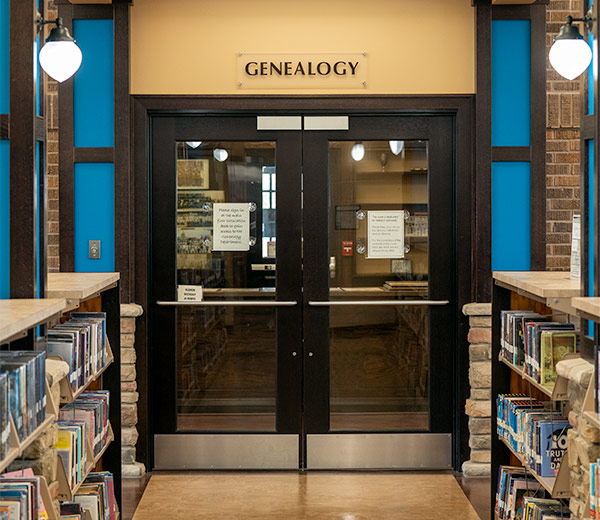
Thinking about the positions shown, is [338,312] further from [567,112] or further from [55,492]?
[55,492]

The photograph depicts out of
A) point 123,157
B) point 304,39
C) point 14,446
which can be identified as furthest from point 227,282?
point 14,446

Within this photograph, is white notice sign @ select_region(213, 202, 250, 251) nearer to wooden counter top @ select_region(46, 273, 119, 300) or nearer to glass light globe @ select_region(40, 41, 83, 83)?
wooden counter top @ select_region(46, 273, 119, 300)

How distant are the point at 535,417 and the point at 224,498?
2.22 metres

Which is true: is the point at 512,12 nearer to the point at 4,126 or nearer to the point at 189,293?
the point at 189,293

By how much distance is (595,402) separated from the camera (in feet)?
10.1

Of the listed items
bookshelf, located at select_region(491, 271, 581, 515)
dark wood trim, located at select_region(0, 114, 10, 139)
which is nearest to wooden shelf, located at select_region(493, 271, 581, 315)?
bookshelf, located at select_region(491, 271, 581, 515)

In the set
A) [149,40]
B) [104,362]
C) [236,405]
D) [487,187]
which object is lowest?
[236,405]

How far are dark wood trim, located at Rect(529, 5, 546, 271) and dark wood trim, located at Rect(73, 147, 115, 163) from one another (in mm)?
2861

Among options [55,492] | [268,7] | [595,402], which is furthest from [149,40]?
[595,402]

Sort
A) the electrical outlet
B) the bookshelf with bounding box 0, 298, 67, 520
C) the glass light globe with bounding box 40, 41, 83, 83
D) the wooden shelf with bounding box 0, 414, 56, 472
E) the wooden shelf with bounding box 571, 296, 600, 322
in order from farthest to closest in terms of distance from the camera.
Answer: the electrical outlet
the glass light globe with bounding box 40, 41, 83, 83
the wooden shelf with bounding box 571, 296, 600, 322
the bookshelf with bounding box 0, 298, 67, 520
the wooden shelf with bounding box 0, 414, 56, 472

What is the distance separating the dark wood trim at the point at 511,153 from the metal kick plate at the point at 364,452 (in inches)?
78.7

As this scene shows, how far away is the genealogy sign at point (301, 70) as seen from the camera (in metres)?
5.82

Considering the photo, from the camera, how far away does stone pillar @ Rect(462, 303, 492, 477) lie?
5.79m

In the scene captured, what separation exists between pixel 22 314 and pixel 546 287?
7.31ft
